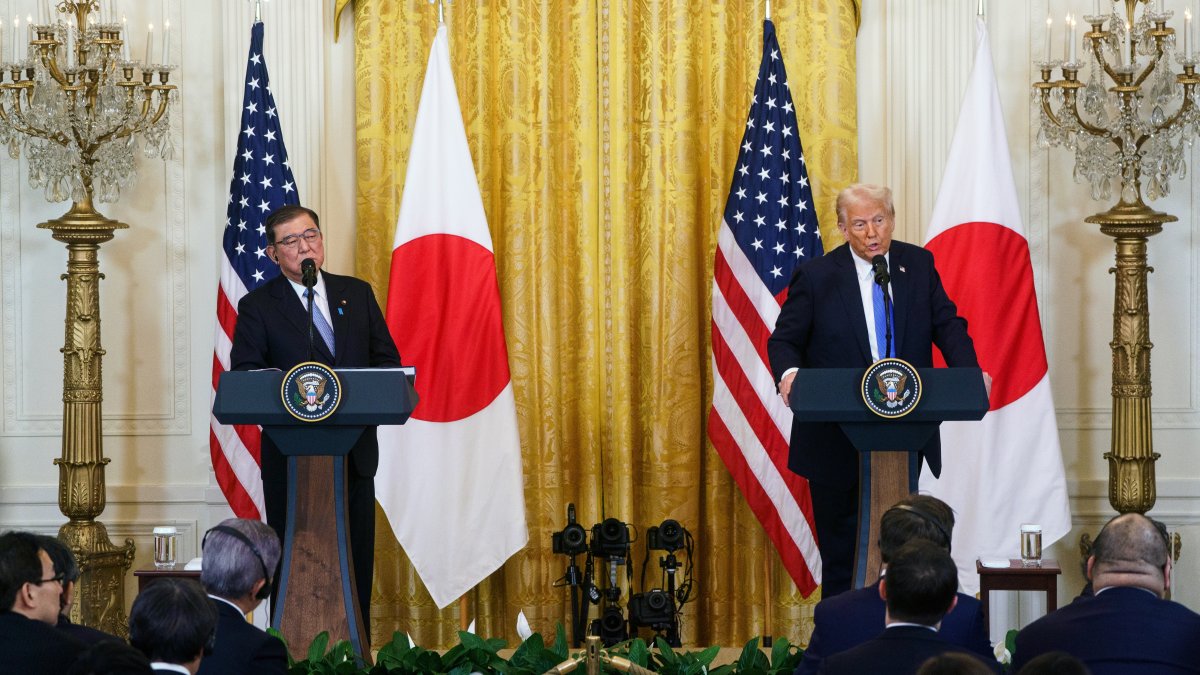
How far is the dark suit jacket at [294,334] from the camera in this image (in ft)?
16.7

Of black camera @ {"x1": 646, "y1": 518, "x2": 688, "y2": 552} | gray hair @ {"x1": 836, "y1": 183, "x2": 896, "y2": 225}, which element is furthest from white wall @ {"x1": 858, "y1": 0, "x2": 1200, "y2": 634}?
gray hair @ {"x1": 836, "y1": 183, "x2": 896, "y2": 225}

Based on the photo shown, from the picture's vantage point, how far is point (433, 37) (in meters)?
6.61

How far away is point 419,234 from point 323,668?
2.47m

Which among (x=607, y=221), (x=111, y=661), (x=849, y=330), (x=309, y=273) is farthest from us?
(x=607, y=221)

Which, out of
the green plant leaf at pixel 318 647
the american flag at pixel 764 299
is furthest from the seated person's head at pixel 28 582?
the american flag at pixel 764 299

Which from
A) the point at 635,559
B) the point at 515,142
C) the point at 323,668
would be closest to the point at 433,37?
the point at 515,142

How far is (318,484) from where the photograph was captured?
471cm

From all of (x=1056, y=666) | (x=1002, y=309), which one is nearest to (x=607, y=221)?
(x=1002, y=309)

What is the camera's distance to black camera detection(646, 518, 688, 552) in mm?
6160

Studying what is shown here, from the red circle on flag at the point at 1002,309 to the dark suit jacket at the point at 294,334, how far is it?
245cm

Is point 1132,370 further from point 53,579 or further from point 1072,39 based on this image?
point 53,579

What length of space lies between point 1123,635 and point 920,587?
1.62 feet

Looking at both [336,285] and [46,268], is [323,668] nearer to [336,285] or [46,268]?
[336,285]

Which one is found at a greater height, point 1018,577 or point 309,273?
point 309,273
